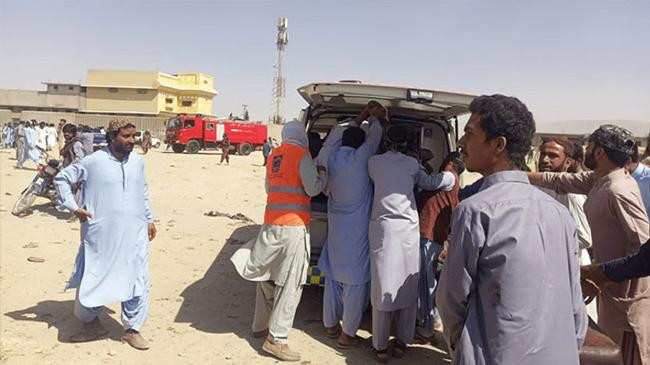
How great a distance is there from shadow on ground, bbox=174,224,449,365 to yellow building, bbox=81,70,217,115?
49.5 m

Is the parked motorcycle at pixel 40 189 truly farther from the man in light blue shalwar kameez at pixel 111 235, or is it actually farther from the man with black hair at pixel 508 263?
the man with black hair at pixel 508 263

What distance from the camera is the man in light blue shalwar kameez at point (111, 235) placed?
366 centimetres

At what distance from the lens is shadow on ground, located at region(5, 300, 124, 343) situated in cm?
396

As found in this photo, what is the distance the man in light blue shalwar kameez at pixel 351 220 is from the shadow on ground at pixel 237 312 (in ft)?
1.48

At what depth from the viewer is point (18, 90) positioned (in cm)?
5675

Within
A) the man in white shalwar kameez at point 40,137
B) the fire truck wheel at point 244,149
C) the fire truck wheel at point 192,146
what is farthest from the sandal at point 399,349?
the fire truck wheel at point 244,149

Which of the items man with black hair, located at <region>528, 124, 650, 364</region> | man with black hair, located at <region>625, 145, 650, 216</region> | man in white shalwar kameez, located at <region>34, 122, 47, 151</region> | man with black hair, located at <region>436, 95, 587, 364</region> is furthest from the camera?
man in white shalwar kameez, located at <region>34, 122, 47, 151</region>

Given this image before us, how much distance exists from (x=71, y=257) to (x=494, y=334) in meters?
5.96

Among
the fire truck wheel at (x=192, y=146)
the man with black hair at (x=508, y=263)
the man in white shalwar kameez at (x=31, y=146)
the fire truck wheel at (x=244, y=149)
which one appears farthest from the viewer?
the fire truck wheel at (x=244, y=149)

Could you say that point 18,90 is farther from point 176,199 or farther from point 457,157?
point 457,157

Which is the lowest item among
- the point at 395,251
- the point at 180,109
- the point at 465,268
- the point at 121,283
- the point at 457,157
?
the point at 121,283

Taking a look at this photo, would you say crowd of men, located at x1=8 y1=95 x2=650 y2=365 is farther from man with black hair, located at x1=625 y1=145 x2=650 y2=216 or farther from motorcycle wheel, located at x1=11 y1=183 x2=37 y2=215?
motorcycle wheel, located at x1=11 y1=183 x2=37 y2=215

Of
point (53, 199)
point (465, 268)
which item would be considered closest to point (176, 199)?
point (53, 199)

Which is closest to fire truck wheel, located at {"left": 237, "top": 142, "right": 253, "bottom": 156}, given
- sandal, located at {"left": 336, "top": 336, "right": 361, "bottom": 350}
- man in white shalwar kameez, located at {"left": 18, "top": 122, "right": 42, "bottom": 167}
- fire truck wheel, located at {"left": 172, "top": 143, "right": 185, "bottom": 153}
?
fire truck wheel, located at {"left": 172, "top": 143, "right": 185, "bottom": 153}
